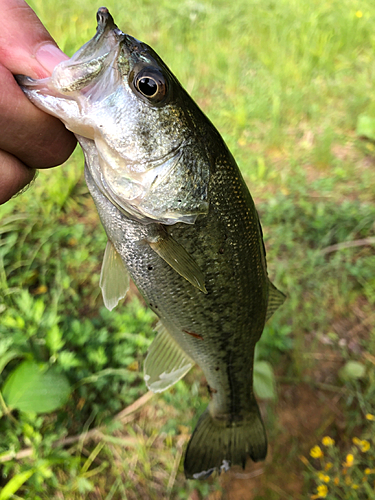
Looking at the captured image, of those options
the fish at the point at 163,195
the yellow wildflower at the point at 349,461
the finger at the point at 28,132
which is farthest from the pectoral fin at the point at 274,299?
the yellow wildflower at the point at 349,461

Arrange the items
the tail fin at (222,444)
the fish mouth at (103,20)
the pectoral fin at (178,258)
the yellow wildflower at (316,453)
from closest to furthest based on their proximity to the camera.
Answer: the fish mouth at (103,20) → the pectoral fin at (178,258) → the tail fin at (222,444) → the yellow wildflower at (316,453)

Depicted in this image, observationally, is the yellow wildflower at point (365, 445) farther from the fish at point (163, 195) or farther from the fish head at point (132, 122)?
the fish head at point (132, 122)

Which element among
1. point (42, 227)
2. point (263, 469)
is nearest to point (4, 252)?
point (42, 227)

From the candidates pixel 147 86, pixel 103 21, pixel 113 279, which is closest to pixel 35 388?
pixel 113 279

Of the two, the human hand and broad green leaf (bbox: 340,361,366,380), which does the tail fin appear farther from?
the human hand

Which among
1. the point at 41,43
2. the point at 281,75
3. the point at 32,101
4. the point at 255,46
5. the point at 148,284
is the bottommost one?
the point at 148,284

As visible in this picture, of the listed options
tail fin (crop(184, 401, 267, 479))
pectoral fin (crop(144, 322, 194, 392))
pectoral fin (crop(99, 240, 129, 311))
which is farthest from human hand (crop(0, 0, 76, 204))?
tail fin (crop(184, 401, 267, 479))

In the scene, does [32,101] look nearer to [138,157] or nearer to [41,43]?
[41,43]
